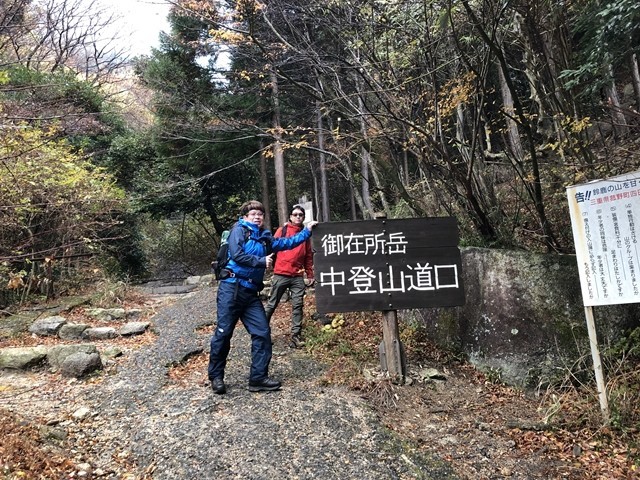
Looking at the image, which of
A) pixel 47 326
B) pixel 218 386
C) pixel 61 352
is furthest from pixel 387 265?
pixel 47 326

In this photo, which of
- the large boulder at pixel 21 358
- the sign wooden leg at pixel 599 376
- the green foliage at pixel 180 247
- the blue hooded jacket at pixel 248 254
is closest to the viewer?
the sign wooden leg at pixel 599 376

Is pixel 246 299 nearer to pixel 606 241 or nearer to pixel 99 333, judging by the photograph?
pixel 606 241

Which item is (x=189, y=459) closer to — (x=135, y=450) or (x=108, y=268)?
(x=135, y=450)

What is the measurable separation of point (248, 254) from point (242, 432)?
1533mm

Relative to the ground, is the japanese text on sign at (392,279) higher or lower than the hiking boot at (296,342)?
higher

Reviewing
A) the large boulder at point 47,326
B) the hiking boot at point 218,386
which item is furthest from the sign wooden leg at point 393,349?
the large boulder at point 47,326

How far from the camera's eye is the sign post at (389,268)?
170 inches

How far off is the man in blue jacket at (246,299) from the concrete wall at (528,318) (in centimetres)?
242

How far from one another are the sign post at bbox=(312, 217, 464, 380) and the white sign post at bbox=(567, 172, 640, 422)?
112 centimetres

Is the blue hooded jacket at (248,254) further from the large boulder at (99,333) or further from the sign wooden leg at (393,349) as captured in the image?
the large boulder at (99,333)

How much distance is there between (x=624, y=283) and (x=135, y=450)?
13.5 ft

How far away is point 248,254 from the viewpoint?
157 inches

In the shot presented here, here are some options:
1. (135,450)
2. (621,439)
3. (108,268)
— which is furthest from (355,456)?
(108,268)

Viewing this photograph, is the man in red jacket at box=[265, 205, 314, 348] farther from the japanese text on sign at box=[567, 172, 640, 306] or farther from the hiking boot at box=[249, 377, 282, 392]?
the japanese text on sign at box=[567, 172, 640, 306]
